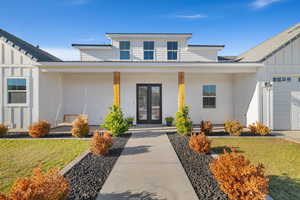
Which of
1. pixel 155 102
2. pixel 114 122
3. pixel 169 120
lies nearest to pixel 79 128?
pixel 114 122

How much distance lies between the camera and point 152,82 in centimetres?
1062

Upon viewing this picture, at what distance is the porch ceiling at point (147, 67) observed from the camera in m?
8.49

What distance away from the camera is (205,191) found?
297cm

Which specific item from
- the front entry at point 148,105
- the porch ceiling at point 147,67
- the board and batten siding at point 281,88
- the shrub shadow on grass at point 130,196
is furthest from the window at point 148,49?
the shrub shadow on grass at point 130,196

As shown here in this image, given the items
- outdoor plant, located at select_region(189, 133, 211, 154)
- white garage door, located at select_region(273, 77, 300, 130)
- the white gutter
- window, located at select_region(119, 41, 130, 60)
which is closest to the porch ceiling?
the white gutter

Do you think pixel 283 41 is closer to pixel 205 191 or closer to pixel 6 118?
pixel 205 191

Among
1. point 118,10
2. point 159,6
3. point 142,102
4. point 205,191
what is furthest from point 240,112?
point 118,10

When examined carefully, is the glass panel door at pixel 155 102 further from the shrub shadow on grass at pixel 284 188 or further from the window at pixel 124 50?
the shrub shadow on grass at pixel 284 188

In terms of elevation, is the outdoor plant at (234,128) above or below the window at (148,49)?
below

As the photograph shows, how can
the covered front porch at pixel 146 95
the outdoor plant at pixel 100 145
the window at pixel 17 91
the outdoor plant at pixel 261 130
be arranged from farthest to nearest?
the covered front porch at pixel 146 95
the window at pixel 17 91
the outdoor plant at pixel 261 130
the outdoor plant at pixel 100 145

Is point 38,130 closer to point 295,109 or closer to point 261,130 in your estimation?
point 261,130

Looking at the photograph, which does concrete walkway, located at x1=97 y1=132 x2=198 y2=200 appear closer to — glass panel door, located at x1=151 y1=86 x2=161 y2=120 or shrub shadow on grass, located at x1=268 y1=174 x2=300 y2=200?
shrub shadow on grass, located at x1=268 y1=174 x2=300 y2=200

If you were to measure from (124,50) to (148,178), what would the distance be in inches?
423

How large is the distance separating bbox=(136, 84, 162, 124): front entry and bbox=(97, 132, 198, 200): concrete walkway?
5283 millimetres
